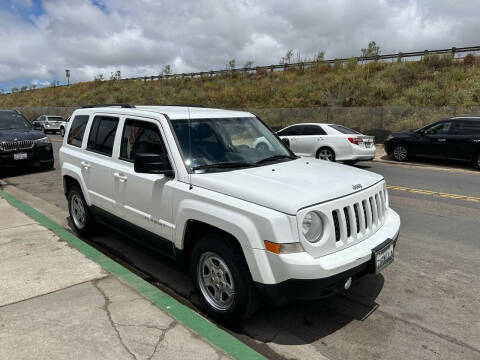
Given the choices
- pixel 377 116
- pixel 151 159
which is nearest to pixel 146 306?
pixel 151 159

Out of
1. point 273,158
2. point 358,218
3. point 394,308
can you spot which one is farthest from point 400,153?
point 358,218

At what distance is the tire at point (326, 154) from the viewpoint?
12445 mm

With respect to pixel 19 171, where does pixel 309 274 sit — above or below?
below

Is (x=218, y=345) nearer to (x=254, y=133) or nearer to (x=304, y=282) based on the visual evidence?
(x=304, y=282)

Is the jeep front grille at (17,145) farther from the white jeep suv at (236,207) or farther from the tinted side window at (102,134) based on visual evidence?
the white jeep suv at (236,207)

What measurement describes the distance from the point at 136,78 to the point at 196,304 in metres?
50.8

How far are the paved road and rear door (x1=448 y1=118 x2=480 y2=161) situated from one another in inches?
310

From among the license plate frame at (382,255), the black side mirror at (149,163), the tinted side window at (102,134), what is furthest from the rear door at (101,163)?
the license plate frame at (382,255)

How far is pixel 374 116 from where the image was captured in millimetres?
19766

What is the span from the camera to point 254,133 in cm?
450

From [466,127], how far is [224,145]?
12.2 metres

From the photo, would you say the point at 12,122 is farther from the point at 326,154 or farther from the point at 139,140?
the point at 326,154

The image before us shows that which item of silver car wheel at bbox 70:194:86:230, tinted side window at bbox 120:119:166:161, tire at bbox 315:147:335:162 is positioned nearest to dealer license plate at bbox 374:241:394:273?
tinted side window at bbox 120:119:166:161

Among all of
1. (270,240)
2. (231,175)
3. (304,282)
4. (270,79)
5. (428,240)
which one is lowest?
(428,240)
